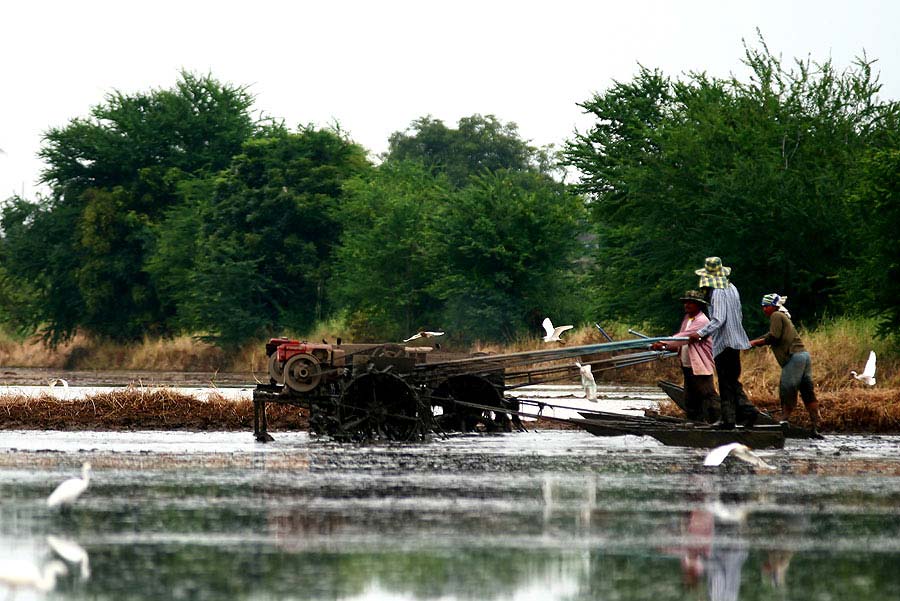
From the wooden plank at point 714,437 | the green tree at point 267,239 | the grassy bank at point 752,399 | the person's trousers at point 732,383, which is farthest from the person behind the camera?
the green tree at point 267,239

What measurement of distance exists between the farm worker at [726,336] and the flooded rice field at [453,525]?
1.00 m

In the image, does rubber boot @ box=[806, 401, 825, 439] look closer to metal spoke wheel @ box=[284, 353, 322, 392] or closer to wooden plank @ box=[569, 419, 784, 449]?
wooden plank @ box=[569, 419, 784, 449]

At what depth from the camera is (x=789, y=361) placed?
21.4 meters

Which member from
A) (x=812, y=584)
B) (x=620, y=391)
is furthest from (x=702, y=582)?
(x=620, y=391)

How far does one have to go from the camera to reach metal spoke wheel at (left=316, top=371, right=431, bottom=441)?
774 inches

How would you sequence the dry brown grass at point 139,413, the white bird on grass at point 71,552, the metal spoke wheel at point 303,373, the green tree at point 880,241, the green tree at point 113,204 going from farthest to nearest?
the green tree at point 113,204, the green tree at point 880,241, the dry brown grass at point 139,413, the metal spoke wheel at point 303,373, the white bird on grass at point 71,552

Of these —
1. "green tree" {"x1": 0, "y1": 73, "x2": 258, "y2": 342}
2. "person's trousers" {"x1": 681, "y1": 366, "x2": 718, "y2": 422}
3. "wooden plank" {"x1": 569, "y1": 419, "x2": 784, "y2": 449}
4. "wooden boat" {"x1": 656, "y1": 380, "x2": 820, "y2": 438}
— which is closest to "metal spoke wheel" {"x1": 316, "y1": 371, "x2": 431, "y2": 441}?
"wooden plank" {"x1": 569, "y1": 419, "x2": 784, "y2": 449}

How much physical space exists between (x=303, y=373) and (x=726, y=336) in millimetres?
5296

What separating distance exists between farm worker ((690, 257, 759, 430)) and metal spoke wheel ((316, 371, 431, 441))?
354 cm

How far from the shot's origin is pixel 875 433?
23.0m

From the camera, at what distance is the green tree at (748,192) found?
42.4m

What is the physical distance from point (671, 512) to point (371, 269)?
52717 mm

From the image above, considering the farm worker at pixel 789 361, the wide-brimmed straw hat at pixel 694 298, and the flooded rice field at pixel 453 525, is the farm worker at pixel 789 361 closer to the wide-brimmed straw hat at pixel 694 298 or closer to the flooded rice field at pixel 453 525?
the wide-brimmed straw hat at pixel 694 298

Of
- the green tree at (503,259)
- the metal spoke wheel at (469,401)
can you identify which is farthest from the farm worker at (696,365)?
the green tree at (503,259)
